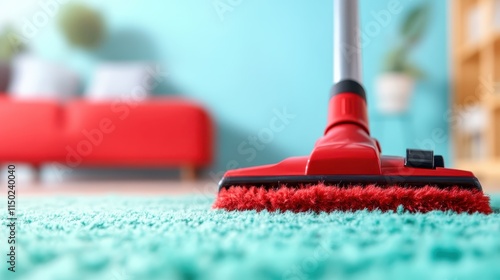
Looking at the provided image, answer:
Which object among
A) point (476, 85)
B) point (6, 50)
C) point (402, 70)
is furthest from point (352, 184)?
point (6, 50)

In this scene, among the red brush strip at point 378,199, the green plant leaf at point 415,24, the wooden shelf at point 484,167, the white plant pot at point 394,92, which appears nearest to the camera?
the red brush strip at point 378,199

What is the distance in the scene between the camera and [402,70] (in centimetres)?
267

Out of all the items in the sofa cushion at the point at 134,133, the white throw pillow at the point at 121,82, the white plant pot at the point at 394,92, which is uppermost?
the white throw pillow at the point at 121,82

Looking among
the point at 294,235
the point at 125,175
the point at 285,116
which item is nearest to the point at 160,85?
the point at 125,175

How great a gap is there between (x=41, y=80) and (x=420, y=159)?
8.20 feet

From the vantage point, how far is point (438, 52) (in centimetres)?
294

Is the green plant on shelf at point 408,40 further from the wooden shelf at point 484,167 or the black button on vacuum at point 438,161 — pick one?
the black button on vacuum at point 438,161

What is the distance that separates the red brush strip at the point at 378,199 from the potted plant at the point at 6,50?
8.83ft

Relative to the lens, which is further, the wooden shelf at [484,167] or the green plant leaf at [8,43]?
the green plant leaf at [8,43]

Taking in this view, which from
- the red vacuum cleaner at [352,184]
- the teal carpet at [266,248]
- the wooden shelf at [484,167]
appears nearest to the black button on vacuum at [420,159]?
the red vacuum cleaner at [352,184]

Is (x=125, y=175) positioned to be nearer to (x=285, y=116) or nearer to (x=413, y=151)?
(x=285, y=116)

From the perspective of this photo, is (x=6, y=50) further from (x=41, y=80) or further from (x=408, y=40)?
(x=408, y=40)

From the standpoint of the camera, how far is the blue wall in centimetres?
290

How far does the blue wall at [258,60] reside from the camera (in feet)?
9.53
